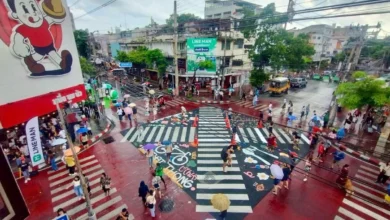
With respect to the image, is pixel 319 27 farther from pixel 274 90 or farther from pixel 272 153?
pixel 272 153

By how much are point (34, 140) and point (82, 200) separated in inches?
165

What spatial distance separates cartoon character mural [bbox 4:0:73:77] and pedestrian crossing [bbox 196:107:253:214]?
354 inches

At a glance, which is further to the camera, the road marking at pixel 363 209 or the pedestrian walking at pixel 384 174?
the pedestrian walking at pixel 384 174

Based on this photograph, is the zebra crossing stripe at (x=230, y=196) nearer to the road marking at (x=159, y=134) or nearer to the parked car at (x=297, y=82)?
the road marking at (x=159, y=134)

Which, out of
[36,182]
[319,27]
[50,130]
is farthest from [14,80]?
[319,27]

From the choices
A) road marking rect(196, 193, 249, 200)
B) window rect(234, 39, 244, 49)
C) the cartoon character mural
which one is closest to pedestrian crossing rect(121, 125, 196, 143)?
road marking rect(196, 193, 249, 200)

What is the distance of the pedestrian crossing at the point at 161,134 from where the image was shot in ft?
56.5

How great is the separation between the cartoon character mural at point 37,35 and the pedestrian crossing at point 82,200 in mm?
6850

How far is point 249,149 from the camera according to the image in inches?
611

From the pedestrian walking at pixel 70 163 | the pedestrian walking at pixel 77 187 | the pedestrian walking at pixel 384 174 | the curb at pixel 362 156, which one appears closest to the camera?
the pedestrian walking at pixel 77 187

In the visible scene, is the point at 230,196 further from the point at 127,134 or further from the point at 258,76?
the point at 258,76

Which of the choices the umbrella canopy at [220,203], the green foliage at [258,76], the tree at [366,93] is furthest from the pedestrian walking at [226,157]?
the green foliage at [258,76]

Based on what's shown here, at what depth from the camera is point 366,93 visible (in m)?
15.3

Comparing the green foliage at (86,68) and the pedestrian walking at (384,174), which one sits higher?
the green foliage at (86,68)
